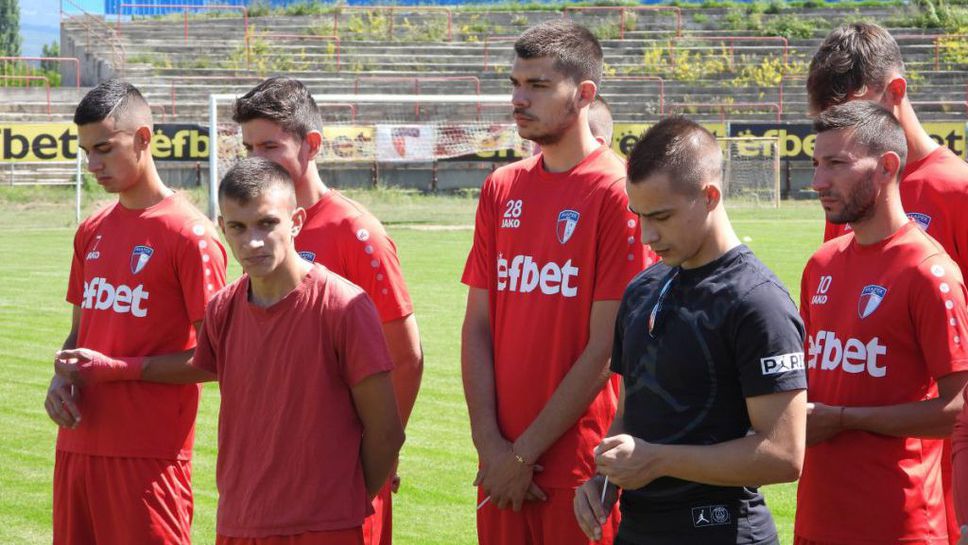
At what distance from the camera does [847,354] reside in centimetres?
397

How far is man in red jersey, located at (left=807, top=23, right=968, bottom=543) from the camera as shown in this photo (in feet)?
14.1

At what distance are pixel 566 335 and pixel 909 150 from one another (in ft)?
4.47

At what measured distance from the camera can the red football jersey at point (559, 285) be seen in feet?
14.1

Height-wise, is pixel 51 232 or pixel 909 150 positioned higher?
pixel 909 150

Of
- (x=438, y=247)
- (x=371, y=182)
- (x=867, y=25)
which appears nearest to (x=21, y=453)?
(x=867, y=25)

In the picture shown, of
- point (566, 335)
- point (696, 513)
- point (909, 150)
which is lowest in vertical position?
point (696, 513)

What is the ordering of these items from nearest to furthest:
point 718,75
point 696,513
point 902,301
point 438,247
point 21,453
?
1. point 696,513
2. point 902,301
3. point 21,453
4. point 438,247
5. point 718,75

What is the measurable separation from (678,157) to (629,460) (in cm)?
82

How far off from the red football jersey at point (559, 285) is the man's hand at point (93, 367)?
1348 mm

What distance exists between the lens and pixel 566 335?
4324mm

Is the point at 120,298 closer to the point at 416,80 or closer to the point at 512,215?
the point at 512,215

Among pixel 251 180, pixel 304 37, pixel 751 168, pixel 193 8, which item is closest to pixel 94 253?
pixel 251 180

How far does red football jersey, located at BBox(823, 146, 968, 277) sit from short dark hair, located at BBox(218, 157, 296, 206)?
2.10 m

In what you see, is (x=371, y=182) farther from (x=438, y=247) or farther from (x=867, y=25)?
(x=867, y=25)
